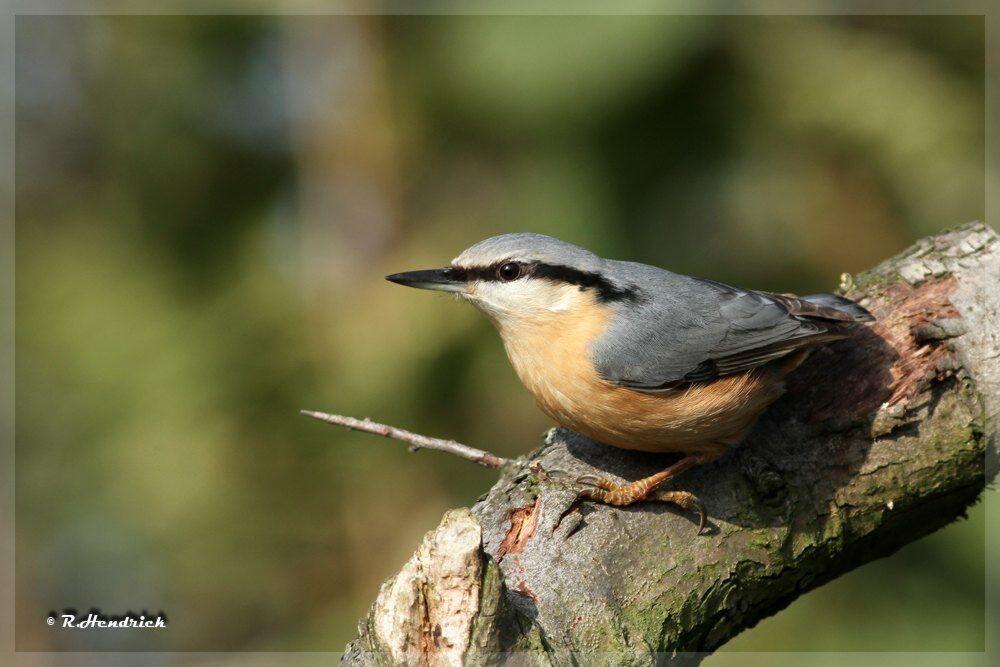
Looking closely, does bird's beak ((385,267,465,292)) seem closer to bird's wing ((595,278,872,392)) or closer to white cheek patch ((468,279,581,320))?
white cheek patch ((468,279,581,320))

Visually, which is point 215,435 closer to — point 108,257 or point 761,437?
point 108,257

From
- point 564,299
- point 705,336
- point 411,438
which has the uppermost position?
point 564,299

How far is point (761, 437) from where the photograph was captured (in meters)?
2.51

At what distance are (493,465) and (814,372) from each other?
1.02 meters

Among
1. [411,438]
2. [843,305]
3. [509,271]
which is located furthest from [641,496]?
[843,305]

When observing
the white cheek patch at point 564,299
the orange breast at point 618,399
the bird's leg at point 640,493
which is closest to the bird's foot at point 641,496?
the bird's leg at point 640,493

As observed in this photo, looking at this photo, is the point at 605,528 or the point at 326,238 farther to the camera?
the point at 326,238

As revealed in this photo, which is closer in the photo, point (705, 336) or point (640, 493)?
point (640, 493)

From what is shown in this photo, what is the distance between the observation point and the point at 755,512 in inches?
91.4

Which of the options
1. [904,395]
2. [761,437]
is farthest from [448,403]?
[904,395]

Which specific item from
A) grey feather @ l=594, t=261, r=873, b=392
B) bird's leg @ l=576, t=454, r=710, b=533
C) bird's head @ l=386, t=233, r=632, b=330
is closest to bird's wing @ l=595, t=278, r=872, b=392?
grey feather @ l=594, t=261, r=873, b=392

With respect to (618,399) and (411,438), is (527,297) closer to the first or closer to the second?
(618,399)

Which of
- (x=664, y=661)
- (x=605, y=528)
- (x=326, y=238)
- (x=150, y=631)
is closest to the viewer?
(x=664, y=661)

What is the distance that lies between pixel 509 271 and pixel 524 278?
0.05 metres
